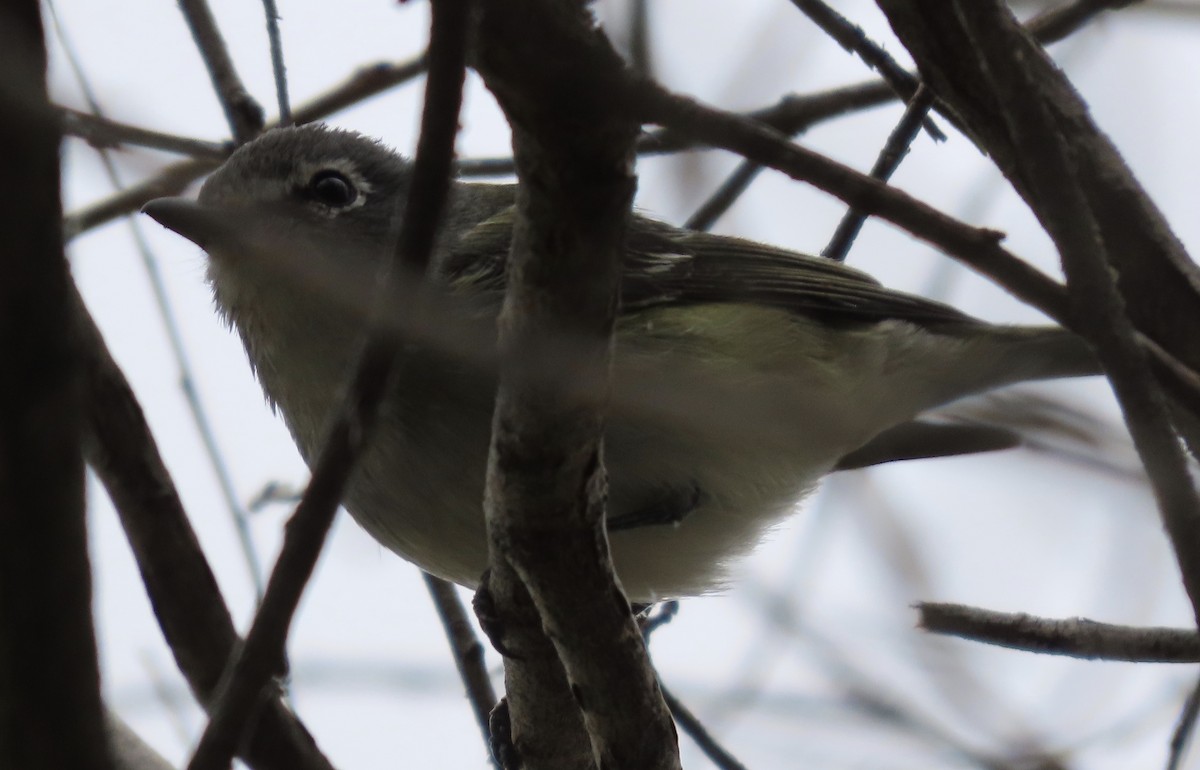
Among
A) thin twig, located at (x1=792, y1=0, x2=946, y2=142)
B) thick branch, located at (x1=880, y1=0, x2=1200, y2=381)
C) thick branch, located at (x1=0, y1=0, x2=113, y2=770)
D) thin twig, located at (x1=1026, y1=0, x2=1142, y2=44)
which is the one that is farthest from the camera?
thin twig, located at (x1=1026, y1=0, x2=1142, y2=44)

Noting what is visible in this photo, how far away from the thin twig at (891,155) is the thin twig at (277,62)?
78.3 inches

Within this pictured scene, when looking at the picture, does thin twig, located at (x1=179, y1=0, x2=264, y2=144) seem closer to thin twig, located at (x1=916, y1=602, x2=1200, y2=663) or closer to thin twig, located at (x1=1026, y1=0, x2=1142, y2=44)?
thin twig, located at (x1=1026, y1=0, x2=1142, y2=44)

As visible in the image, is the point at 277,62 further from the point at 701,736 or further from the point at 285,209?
the point at 701,736

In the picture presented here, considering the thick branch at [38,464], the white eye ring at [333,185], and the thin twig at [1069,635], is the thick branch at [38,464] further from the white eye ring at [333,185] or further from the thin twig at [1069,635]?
the white eye ring at [333,185]

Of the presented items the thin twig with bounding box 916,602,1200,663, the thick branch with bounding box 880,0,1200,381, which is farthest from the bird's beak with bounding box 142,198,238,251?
the thin twig with bounding box 916,602,1200,663

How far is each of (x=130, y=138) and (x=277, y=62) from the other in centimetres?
55

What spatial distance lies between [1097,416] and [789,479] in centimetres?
175

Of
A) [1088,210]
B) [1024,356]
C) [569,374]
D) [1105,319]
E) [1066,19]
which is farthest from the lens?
[1024,356]

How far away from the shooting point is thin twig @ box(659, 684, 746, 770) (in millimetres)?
4031

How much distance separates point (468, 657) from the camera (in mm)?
4496

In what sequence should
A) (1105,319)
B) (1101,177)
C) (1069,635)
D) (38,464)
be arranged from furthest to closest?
(1101,177) → (1069,635) → (1105,319) → (38,464)

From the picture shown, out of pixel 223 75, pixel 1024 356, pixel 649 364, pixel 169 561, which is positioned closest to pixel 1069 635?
pixel 649 364

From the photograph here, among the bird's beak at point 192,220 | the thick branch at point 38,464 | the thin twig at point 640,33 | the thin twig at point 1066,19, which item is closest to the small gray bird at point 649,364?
the bird's beak at point 192,220

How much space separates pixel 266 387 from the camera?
14.7 feet
